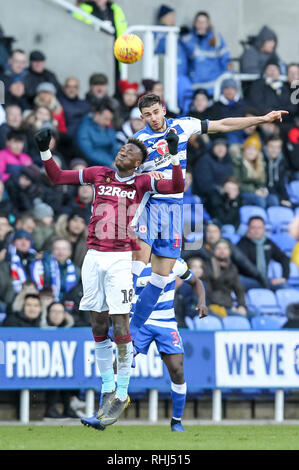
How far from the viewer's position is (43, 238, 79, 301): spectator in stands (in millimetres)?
15758

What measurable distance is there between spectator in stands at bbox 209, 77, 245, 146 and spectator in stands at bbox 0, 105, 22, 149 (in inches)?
140

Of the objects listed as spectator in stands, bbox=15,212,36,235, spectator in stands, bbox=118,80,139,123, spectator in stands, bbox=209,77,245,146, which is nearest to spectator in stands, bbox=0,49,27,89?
spectator in stands, bbox=118,80,139,123

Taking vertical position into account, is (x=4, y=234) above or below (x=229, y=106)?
below

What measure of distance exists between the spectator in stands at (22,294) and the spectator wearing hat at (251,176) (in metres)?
4.98

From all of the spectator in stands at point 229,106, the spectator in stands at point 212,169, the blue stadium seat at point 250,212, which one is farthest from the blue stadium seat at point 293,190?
the spectator in stands at point 212,169

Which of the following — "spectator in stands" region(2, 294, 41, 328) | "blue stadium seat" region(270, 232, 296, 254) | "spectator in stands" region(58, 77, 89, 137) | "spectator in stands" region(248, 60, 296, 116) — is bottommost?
"spectator in stands" region(2, 294, 41, 328)

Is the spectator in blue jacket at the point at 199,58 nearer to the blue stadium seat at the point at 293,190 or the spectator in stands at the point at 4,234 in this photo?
the blue stadium seat at the point at 293,190

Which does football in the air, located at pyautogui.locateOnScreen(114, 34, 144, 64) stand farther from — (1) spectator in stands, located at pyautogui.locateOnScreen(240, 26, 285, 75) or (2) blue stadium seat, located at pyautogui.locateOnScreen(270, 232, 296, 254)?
(1) spectator in stands, located at pyautogui.locateOnScreen(240, 26, 285, 75)

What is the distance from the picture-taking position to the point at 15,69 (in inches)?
712

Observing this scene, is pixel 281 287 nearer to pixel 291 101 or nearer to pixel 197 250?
pixel 197 250

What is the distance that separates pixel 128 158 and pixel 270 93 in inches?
372

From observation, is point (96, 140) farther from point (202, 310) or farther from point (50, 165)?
point (50, 165)

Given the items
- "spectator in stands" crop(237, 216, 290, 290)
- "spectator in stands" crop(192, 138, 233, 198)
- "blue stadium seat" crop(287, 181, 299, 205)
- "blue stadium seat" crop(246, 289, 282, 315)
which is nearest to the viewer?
"blue stadium seat" crop(246, 289, 282, 315)

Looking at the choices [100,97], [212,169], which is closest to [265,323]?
[212,169]
